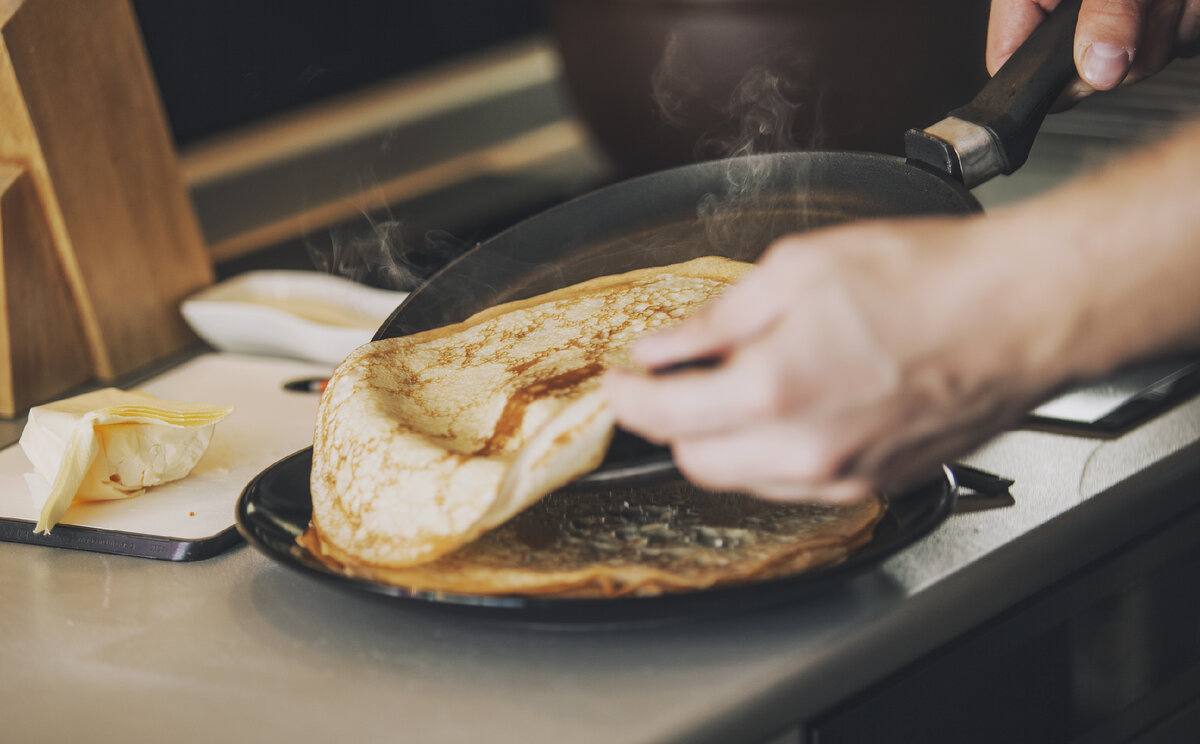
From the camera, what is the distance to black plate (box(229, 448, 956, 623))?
599 mm

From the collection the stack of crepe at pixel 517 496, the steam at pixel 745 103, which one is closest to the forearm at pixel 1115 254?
the stack of crepe at pixel 517 496

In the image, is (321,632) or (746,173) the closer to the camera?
(321,632)

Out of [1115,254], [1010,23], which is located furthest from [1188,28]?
[1115,254]

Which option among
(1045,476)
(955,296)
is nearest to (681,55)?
(1045,476)

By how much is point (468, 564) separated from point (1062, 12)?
70 centimetres

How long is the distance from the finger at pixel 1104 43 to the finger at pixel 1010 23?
0.15 meters

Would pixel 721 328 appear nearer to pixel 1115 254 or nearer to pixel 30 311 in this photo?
pixel 1115 254

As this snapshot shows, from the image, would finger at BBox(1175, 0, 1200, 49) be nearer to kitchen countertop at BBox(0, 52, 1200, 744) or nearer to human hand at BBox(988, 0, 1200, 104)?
human hand at BBox(988, 0, 1200, 104)

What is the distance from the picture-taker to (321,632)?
0.71 metres

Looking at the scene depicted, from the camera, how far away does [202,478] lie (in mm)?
947

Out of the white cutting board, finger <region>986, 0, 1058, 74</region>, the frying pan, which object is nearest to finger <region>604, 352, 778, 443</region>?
the frying pan

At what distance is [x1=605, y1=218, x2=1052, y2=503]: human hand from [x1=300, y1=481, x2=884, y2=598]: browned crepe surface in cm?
11

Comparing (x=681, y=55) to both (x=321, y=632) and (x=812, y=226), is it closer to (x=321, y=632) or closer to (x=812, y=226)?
(x=812, y=226)

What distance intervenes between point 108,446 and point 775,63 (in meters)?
1.14
